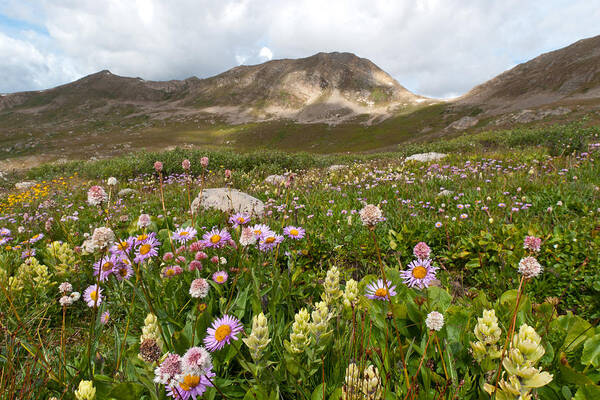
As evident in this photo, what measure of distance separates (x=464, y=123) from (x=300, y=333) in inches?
3230

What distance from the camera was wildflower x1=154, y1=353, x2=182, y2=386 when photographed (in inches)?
48.6

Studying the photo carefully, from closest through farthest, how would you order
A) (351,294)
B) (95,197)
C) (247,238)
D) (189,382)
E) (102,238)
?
(189,382), (102,238), (95,197), (351,294), (247,238)

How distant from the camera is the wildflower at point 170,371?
4.05 feet

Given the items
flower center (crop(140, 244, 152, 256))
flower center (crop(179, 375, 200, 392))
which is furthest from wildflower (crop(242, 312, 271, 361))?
flower center (crop(140, 244, 152, 256))

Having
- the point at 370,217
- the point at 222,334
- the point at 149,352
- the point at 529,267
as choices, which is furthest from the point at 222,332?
the point at 529,267

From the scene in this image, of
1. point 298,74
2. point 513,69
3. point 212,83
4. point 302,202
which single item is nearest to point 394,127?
point 513,69

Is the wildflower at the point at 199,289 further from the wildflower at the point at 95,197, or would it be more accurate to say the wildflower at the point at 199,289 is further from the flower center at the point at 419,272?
the flower center at the point at 419,272

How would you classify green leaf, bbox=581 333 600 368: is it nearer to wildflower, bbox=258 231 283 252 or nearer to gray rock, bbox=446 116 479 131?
wildflower, bbox=258 231 283 252

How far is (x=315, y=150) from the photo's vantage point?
7550 cm

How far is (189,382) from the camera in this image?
4.46ft

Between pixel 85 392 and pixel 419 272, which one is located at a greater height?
pixel 419 272

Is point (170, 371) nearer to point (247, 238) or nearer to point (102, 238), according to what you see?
point (102, 238)

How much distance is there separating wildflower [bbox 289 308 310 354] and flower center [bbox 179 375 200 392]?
52 cm

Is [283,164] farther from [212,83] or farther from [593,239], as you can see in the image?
[212,83]
